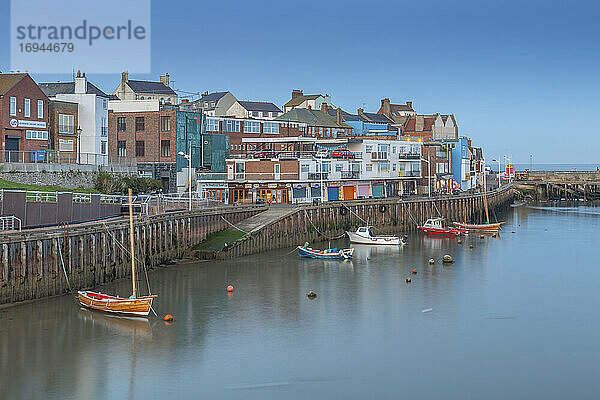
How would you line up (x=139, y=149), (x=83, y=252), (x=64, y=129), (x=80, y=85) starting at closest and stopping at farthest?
(x=83, y=252) < (x=64, y=129) < (x=80, y=85) < (x=139, y=149)

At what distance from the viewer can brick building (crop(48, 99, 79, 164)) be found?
291 ft

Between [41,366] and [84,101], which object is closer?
[41,366]

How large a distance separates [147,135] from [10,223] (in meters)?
52.4

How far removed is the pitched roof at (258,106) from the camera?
149875 mm

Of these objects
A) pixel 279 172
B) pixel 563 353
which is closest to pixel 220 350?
pixel 563 353

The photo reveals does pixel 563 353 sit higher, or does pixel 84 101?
pixel 84 101

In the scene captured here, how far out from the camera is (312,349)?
40.8 meters

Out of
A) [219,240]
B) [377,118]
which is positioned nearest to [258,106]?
[377,118]

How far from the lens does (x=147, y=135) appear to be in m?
102

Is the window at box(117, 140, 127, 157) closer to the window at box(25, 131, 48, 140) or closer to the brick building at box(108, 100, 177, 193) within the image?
the brick building at box(108, 100, 177, 193)

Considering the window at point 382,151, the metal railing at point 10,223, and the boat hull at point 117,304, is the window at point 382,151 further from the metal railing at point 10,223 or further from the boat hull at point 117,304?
the boat hull at point 117,304

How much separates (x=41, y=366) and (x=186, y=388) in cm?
754

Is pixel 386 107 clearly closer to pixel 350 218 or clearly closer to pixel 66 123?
pixel 350 218

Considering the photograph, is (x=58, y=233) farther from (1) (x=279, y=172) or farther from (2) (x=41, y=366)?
(1) (x=279, y=172)
